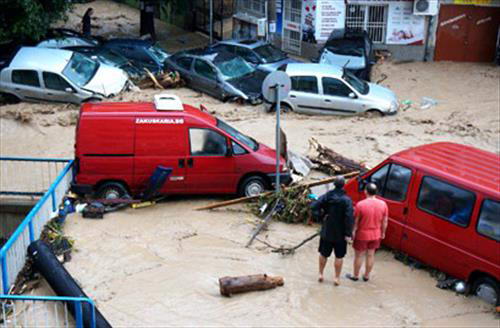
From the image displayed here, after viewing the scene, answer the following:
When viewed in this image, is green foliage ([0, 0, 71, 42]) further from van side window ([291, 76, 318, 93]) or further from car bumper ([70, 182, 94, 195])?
car bumper ([70, 182, 94, 195])

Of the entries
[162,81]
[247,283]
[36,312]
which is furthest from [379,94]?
[36,312]

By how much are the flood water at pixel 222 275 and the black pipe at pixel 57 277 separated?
398 mm

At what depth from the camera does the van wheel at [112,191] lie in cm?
1261

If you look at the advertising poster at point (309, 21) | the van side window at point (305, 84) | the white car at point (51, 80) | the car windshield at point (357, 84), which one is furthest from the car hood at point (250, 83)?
the advertising poster at point (309, 21)

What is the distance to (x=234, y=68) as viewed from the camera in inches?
805

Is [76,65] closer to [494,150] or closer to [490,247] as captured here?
[494,150]

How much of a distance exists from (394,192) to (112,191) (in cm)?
515

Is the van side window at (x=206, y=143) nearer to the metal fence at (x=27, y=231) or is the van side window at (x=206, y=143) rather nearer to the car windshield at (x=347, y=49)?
the metal fence at (x=27, y=231)

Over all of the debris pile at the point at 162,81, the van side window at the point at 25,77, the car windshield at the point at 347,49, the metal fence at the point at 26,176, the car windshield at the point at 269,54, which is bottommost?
the metal fence at the point at 26,176

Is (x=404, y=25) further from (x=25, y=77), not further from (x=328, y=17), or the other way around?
(x=25, y=77)

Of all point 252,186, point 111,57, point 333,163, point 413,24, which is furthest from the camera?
point 413,24

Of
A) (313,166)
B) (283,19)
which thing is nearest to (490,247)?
(313,166)

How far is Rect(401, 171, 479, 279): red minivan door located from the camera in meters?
9.48

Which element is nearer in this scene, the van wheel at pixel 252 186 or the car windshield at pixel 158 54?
the van wheel at pixel 252 186
